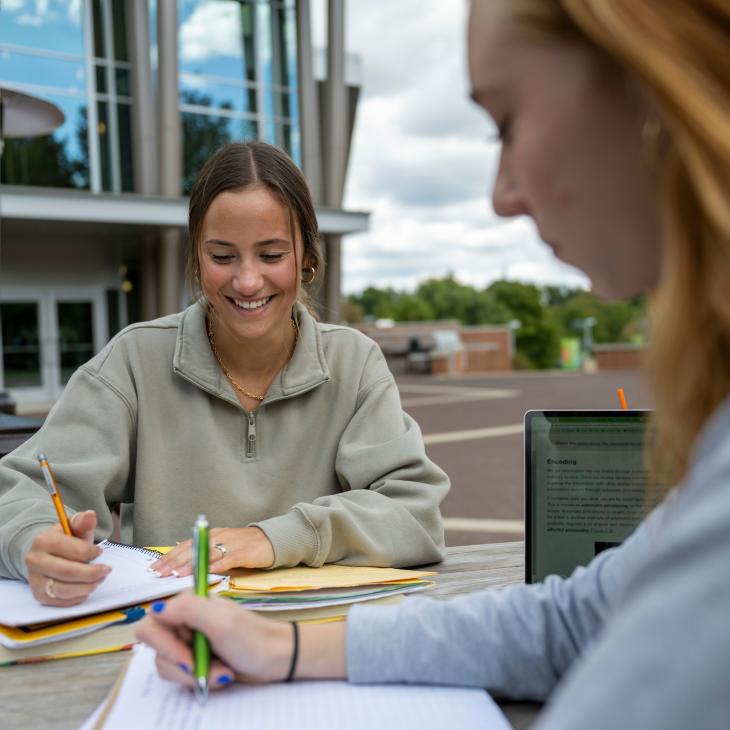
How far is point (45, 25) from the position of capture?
13.9 metres

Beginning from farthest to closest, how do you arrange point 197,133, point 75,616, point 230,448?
point 197,133, point 230,448, point 75,616

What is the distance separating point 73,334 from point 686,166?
52.2 feet

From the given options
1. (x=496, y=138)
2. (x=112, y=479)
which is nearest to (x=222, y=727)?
(x=496, y=138)

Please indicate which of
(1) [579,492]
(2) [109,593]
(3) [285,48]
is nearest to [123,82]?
(3) [285,48]

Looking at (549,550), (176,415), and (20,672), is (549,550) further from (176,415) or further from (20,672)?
(176,415)

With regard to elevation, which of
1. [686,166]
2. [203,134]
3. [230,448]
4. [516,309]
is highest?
[203,134]

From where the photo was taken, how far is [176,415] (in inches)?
73.2

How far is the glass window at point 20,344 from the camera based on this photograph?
47.9 feet

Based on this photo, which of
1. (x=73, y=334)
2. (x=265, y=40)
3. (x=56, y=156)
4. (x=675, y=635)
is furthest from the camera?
(x=265, y=40)

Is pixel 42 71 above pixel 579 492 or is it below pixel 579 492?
above

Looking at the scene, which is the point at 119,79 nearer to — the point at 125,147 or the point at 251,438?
the point at 125,147

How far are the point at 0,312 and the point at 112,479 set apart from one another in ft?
46.7

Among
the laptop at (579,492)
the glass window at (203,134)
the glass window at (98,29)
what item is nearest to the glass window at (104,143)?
the glass window at (98,29)

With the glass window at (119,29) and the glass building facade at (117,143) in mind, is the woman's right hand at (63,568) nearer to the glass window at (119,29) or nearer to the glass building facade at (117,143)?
the glass building facade at (117,143)
